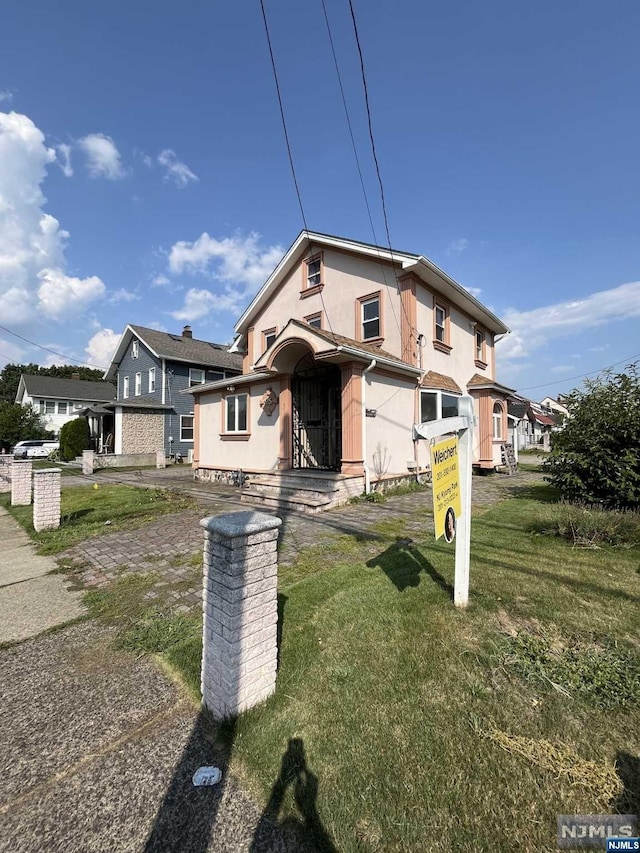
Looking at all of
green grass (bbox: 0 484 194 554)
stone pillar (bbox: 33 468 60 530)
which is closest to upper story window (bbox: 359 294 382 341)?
green grass (bbox: 0 484 194 554)

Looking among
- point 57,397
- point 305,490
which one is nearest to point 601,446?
point 305,490

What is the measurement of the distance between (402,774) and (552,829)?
2.13 ft

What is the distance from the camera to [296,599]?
3.78 metres

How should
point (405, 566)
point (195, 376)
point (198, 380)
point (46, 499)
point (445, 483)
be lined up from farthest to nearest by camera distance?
1. point (198, 380)
2. point (195, 376)
3. point (46, 499)
4. point (405, 566)
5. point (445, 483)

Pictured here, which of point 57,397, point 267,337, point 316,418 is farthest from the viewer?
point 57,397

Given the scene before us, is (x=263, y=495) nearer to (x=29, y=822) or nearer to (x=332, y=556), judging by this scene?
→ (x=332, y=556)

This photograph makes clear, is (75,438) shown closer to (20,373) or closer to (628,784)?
(628,784)

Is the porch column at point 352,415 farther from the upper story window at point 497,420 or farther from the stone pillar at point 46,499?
the upper story window at point 497,420

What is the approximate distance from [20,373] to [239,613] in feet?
264

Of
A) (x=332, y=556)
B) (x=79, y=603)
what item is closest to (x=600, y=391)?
(x=332, y=556)

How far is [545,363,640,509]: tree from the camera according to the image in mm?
6309

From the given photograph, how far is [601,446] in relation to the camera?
21.9 ft

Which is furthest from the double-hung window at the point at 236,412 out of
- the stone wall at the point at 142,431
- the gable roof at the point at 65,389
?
the gable roof at the point at 65,389

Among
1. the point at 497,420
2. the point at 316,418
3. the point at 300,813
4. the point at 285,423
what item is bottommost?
the point at 300,813
